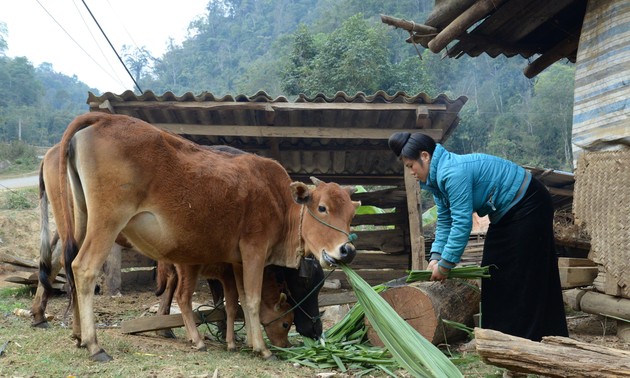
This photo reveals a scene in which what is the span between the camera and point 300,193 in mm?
5719

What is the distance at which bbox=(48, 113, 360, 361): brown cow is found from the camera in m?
4.81

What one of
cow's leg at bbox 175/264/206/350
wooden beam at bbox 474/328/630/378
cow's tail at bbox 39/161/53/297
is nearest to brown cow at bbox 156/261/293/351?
cow's leg at bbox 175/264/206/350

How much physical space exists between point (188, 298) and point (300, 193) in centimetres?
161

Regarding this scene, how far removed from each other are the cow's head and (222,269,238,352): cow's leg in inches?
40.3

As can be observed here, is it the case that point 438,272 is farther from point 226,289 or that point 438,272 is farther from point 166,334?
point 166,334

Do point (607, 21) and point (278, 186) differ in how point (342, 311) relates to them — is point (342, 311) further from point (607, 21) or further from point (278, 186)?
point (607, 21)

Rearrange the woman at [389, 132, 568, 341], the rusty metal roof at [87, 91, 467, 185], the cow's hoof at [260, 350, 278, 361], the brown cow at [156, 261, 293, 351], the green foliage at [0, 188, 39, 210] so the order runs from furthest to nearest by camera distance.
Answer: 1. the green foliage at [0, 188, 39, 210]
2. the rusty metal roof at [87, 91, 467, 185]
3. the brown cow at [156, 261, 293, 351]
4. the cow's hoof at [260, 350, 278, 361]
5. the woman at [389, 132, 568, 341]

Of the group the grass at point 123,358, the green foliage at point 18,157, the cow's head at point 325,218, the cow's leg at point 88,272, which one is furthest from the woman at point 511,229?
the green foliage at point 18,157

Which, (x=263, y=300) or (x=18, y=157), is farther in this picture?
(x=18, y=157)

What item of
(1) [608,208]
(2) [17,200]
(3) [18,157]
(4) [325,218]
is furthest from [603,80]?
(3) [18,157]

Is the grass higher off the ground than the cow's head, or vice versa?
the cow's head

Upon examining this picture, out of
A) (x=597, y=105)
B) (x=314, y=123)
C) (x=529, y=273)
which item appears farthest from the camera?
(x=314, y=123)

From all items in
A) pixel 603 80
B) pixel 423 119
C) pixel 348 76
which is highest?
pixel 348 76

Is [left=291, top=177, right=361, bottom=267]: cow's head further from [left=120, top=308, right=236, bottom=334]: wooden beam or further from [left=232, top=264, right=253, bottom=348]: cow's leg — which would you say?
[left=120, top=308, right=236, bottom=334]: wooden beam
